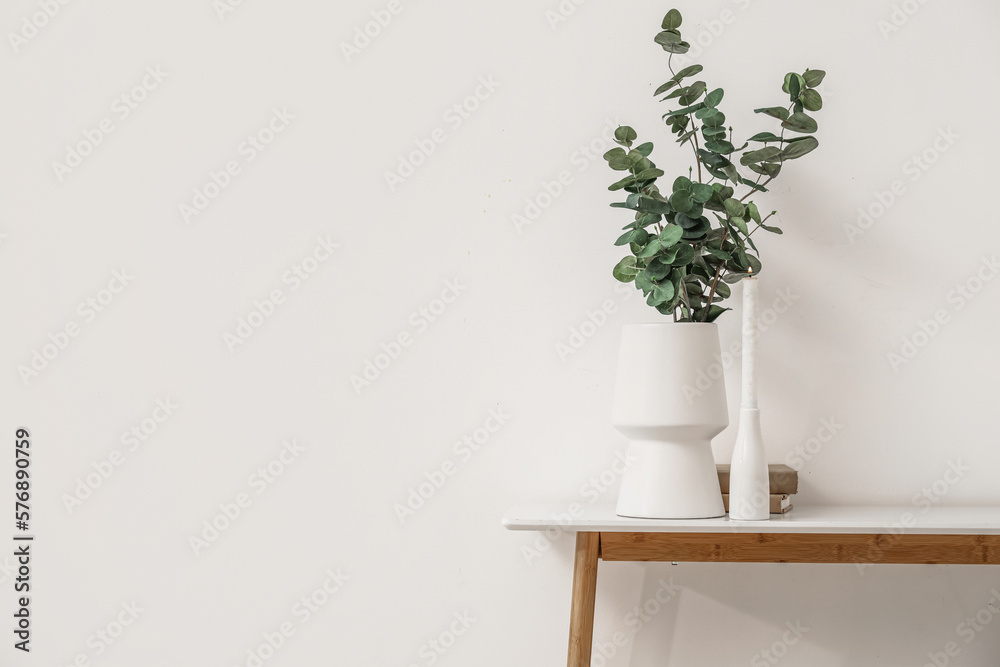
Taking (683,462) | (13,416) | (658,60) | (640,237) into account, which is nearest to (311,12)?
(658,60)

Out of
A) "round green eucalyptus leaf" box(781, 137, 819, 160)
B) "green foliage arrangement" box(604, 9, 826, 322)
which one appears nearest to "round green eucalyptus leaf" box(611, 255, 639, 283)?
"green foliage arrangement" box(604, 9, 826, 322)

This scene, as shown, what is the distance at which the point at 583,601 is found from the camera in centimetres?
107

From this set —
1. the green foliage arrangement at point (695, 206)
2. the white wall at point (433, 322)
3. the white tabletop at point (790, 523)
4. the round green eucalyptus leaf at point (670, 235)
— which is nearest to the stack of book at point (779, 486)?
the white tabletop at point (790, 523)

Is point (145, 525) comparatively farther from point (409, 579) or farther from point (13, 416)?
point (409, 579)

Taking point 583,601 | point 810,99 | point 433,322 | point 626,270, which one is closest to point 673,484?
point 583,601

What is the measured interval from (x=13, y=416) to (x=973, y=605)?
5.15 ft

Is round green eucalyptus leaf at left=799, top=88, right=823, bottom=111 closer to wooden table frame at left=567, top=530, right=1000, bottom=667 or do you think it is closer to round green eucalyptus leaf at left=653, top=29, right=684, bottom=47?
round green eucalyptus leaf at left=653, top=29, right=684, bottom=47

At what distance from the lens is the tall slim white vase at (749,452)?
3.46ft

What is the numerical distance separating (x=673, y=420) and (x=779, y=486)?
0.19 m

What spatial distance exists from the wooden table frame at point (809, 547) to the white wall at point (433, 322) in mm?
221

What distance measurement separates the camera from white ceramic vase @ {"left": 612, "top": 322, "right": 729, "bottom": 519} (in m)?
1.07

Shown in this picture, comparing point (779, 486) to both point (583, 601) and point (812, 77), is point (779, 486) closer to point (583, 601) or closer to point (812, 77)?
point (583, 601)

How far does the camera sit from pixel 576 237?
130 centimetres

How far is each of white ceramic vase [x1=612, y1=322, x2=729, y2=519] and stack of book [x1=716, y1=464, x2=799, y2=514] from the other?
0.13 ft
